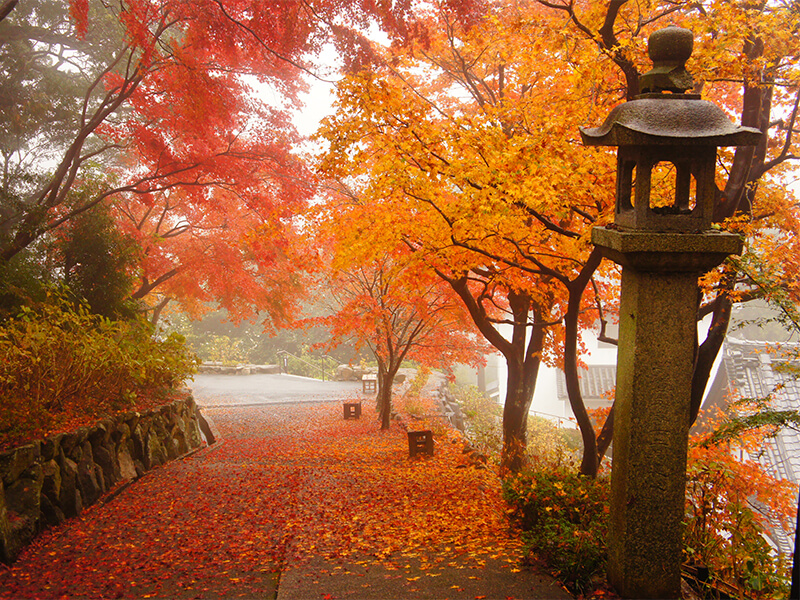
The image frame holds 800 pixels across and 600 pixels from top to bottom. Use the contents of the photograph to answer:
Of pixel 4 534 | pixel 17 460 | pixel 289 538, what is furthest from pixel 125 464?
pixel 289 538

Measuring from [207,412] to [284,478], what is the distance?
7940 millimetres

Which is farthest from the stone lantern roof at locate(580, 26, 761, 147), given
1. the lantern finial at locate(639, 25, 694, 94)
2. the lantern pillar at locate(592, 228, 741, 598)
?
the lantern pillar at locate(592, 228, 741, 598)

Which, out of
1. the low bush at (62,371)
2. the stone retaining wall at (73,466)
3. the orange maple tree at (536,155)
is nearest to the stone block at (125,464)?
the stone retaining wall at (73,466)

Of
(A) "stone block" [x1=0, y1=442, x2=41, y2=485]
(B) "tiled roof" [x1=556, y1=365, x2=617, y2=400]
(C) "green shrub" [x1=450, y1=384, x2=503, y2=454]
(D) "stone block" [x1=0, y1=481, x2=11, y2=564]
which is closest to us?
(D) "stone block" [x1=0, y1=481, x2=11, y2=564]

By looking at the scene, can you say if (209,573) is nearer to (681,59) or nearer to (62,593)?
(62,593)

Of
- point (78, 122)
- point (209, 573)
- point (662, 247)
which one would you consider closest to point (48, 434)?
point (209, 573)

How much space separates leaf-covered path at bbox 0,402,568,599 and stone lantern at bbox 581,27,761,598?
0.85 metres

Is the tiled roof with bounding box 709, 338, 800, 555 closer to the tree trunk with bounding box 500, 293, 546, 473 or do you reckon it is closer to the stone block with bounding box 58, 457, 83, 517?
the tree trunk with bounding box 500, 293, 546, 473

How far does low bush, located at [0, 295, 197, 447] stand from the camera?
197 inches

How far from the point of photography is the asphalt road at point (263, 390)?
17.1 metres

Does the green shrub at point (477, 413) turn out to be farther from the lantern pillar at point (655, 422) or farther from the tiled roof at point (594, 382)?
the lantern pillar at point (655, 422)

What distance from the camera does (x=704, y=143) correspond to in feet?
10.4

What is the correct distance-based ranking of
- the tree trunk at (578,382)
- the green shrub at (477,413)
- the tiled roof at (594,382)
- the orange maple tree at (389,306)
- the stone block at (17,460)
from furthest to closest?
the tiled roof at (594,382) → the green shrub at (477,413) → the orange maple tree at (389,306) → the tree trunk at (578,382) → the stone block at (17,460)

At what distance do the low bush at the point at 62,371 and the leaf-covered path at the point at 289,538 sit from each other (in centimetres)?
111
